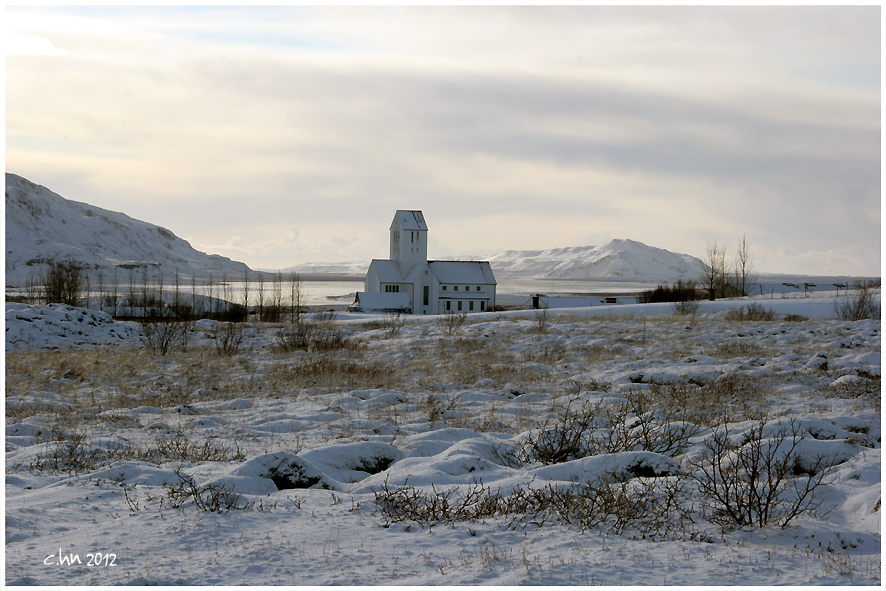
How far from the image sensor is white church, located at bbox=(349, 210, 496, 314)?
213 ft

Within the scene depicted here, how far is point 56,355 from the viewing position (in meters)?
20.9

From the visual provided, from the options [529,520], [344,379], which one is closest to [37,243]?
[344,379]

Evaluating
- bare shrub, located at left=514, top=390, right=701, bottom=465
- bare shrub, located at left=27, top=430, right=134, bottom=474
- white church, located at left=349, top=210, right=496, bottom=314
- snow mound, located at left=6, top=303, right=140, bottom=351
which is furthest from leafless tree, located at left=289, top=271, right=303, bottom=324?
bare shrub, located at left=514, top=390, right=701, bottom=465

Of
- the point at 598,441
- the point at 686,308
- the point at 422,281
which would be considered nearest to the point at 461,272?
the point at 422,281

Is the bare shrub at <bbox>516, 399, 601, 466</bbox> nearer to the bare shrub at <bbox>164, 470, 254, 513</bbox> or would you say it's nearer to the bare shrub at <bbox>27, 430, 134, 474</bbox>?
the bare shrub at <bbox>164, 470, 254, 513</bbox>

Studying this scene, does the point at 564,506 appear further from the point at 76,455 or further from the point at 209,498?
the point at 76,455

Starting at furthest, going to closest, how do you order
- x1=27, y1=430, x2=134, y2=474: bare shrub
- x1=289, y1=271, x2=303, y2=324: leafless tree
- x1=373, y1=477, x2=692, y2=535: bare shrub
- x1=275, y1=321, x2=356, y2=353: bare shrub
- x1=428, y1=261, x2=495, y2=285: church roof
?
1. x1=428, y1=261, x2=495, y2=285: church roof
2. x1=289, y1=271, x2=303, y2=324: leafless tree
3. x1=275, y1=321, x2=356, y2=353: bare shrub
4. x1=27, y1=430, x2=134, y2=474: bare shrub
5. x1=373, y1=477, x2=692, y2=535: bare shrub

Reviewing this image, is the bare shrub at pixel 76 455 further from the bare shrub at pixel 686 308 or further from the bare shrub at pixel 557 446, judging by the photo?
the bare shrub at pixel 686 308

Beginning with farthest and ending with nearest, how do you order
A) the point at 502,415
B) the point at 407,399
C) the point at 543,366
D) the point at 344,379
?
the point at 543,366
the point at 344,379
the point at 407,399
the point at 502,415

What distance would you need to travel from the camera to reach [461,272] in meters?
66.7

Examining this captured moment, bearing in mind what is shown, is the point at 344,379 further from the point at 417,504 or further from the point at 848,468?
the point at 848,468

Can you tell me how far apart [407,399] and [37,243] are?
183 metres

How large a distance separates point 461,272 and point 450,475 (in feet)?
195

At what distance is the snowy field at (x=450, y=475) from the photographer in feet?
15.9
